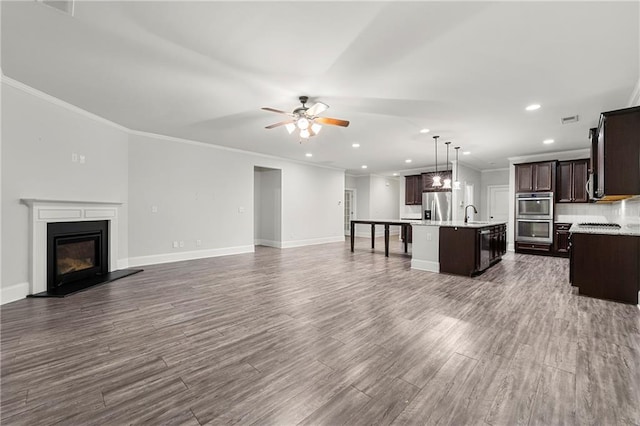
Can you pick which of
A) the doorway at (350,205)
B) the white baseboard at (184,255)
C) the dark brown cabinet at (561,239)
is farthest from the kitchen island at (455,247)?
the doorway at (350,205)

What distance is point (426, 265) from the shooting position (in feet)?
17.3

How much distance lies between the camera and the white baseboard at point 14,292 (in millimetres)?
3275

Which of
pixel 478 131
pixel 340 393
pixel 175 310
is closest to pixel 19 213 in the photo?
pixel 175 310

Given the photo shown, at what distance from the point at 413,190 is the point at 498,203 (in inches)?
114

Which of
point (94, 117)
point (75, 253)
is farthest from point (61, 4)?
point (75, 253)

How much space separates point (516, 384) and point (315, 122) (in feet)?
11.0

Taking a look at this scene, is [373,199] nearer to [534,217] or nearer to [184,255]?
[534,217]

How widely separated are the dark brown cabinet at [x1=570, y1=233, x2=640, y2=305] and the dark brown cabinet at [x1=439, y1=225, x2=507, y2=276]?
123 cm

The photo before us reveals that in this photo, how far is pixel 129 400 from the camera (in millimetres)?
1667

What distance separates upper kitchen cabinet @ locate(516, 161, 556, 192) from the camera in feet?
22.6

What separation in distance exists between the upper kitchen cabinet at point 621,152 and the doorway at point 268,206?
6653mm

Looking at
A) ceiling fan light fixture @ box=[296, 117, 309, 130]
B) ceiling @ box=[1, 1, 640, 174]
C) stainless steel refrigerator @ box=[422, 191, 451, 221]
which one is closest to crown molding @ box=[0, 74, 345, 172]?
ceiling @ box=[1, 1, 640, 174]

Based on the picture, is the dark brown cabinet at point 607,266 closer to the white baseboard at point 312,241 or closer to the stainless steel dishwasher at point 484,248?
the stainless steel dishwasher at point 484,248

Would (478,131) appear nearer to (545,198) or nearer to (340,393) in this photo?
(545,198)
